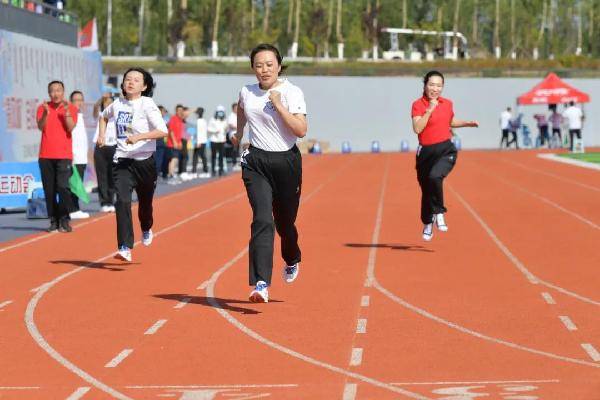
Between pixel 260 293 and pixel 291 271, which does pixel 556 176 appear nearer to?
pixel 291 271

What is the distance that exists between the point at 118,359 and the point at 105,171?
14.6 m

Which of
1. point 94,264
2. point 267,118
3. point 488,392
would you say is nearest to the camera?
point 488,392

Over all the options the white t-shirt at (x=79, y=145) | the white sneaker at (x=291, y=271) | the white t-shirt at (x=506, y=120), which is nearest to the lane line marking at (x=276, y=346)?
the white sneaker at (x=291, y=271)

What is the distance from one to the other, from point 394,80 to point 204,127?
113 feet

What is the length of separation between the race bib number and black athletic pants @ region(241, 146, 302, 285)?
→ 345 cm

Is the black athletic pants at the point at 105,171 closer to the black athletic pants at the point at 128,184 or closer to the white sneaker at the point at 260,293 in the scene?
the black athletic pants at the point at 128,184

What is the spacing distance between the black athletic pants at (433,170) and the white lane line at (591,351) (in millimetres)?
7180

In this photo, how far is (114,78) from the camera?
3744cm

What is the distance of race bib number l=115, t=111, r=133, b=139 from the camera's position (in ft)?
46.4

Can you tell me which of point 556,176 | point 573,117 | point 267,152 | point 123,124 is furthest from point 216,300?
point 573,117

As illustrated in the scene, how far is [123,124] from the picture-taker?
1418cm

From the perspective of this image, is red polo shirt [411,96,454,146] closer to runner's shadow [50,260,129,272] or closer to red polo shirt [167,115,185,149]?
runner's shadow [50,260,129,272]

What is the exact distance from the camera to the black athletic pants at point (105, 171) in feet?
75.0

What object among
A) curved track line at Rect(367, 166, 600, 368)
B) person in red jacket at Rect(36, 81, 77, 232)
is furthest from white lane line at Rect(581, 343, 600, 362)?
person in red jacket at Rect(36, 81, 77, 232)
